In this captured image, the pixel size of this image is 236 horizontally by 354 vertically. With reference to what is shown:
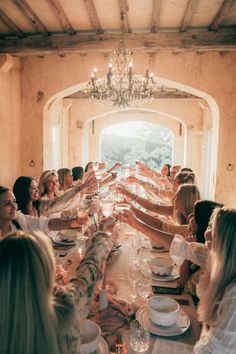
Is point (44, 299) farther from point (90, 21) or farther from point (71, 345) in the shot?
point (90, 21)

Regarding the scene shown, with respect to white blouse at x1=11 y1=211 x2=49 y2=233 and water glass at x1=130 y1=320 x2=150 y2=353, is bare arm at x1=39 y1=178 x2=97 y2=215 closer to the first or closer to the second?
white blouse at x1=11 y1=211 x2=49 y2=233

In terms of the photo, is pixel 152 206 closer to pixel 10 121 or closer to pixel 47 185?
pixel 47 185

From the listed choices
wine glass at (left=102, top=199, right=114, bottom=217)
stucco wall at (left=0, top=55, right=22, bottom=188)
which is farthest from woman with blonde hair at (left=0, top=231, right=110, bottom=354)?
stucco wall at (left=0, top=55, right=22, bottom=188)

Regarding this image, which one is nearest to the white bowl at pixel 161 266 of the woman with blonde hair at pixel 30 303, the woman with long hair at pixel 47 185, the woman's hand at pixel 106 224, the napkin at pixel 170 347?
the woman's hand at pixel 106 224

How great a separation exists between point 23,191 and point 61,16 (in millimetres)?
2447

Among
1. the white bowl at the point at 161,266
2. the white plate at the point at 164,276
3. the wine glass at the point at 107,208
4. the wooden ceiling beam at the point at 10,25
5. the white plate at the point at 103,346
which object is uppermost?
the wooden ceiling beam at the point at 10,25

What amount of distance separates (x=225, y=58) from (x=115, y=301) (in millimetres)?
4582

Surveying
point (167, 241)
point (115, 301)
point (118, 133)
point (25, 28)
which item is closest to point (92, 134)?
point (25, 28)

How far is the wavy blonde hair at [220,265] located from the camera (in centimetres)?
131

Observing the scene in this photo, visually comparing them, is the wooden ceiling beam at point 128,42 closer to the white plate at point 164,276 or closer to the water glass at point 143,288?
the white plate at point 164,276

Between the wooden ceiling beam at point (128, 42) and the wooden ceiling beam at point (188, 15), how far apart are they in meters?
0.13

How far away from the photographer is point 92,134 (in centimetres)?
1065

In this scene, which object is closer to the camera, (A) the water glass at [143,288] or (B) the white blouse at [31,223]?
(A) the water glass at [143,288]

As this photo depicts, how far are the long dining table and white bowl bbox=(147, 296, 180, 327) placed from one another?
66mm
